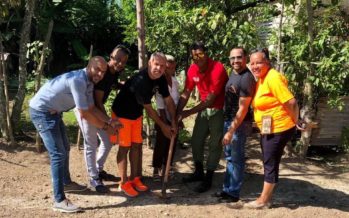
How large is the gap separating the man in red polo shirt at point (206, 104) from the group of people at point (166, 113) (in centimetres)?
1

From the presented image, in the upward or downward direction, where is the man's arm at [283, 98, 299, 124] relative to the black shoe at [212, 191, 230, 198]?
upward

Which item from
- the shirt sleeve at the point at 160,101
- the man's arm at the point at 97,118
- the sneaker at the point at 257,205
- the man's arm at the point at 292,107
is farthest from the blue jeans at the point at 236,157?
the man's arm at the point at 97,118

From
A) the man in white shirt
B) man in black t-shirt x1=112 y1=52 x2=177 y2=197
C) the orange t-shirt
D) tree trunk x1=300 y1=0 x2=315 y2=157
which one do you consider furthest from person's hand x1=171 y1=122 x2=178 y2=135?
tree trunk x1=300 y1=0 x2=315 y2=157

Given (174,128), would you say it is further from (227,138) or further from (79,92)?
(79,92)

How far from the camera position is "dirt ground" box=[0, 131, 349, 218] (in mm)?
4621

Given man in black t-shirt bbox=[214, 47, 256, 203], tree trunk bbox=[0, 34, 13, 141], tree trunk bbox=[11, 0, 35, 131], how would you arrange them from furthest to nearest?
tree trunk bbox=[11, 0, 35, 131] → tree trunk bbox=[0, 34, 13, 141] → man in black t-shirt bbox=[214, 47, 256, 203]

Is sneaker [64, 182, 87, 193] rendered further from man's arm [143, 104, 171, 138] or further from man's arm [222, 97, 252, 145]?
man's arm [222, 97, 252, 145]

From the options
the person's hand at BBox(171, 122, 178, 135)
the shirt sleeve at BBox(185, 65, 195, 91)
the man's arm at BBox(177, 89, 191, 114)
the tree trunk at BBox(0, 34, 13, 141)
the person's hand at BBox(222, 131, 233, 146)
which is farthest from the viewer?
the tree trunk at BBox(0, 34, 13, 141)

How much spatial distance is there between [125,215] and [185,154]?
215cm

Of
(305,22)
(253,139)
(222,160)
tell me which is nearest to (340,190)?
(222,160)

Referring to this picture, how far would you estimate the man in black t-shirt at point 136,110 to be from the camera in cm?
472

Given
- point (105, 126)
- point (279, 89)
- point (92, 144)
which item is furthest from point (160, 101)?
point (279, 89)

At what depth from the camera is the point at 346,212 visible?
4.75 meters

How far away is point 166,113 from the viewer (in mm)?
5246
